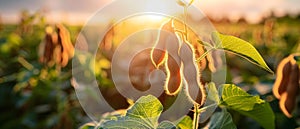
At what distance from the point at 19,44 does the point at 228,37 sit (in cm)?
408

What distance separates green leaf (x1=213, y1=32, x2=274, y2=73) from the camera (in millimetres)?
1107

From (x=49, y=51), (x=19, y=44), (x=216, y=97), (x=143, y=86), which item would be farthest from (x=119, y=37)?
(x=216, y=97)

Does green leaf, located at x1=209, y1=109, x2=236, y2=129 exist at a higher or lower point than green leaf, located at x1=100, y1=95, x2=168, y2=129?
lower

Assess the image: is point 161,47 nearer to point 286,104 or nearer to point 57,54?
point 286,104

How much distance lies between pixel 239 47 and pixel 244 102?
0.19 meters

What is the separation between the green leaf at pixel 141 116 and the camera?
1.13 metres

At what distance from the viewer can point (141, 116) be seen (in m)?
1.15

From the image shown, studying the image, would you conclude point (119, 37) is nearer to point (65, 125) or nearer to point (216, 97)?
point (65, 125)

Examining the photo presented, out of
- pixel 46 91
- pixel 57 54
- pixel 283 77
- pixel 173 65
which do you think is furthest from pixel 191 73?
pixel 46 91

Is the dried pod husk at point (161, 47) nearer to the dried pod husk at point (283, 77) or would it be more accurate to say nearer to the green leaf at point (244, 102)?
the green leaf at point (244, 102)

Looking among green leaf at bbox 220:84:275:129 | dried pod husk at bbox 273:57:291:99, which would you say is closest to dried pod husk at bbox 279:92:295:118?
dried pod husk at bbox 273:57:291:99

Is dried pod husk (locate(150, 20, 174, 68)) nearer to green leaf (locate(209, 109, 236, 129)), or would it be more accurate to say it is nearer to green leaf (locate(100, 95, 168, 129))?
green leaf (locate(100, 95, 168, 129))

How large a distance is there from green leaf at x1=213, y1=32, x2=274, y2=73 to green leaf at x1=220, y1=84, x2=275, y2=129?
11 centimetres

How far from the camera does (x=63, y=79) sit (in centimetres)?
324
